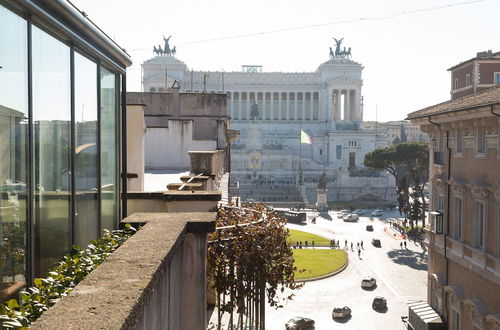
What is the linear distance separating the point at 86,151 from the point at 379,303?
24140mm

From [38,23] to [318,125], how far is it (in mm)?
105454

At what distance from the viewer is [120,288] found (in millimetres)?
2889

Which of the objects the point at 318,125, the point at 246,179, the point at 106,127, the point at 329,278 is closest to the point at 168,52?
the point at 318,125

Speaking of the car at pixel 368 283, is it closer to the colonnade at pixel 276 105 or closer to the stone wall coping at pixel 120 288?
the stone wall coping at pixel 120 288

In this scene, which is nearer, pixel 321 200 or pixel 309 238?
pixel 309 238

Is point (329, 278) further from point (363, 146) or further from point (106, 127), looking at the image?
point (363, 146)

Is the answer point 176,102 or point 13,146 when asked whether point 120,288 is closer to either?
point 13,146

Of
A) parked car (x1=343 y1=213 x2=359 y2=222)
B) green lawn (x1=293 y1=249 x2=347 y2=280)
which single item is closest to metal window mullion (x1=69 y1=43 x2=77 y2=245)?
green lawn (x1=293 y1=249 x2=347 y2=280)

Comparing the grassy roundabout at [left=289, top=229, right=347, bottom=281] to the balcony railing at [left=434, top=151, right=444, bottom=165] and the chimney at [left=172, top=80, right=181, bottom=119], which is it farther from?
the balcony railing at [left=434, top=151, right=444, bottom=165]

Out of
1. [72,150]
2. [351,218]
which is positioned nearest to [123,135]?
[72,150]

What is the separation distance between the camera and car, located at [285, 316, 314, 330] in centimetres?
2264

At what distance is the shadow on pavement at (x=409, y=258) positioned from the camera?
124ft

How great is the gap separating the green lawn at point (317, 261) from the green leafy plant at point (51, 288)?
94.6 feet

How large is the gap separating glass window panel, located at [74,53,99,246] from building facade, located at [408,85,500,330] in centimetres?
1092
